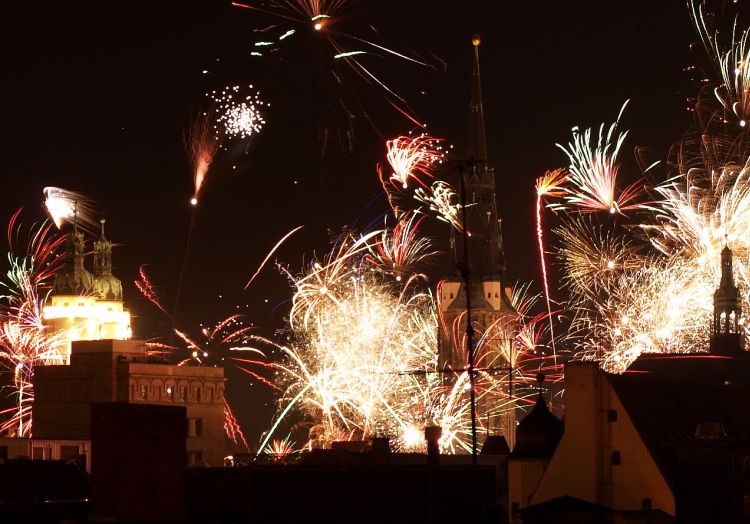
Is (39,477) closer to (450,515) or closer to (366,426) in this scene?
(450,515)

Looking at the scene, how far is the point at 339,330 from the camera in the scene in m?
88.9

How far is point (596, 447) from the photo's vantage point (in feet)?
178

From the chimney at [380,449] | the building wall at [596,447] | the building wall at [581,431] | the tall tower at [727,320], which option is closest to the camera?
the chimney at [380,449]

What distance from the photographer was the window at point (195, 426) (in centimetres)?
12081

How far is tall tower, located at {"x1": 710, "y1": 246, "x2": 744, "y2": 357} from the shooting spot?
81.0 metres

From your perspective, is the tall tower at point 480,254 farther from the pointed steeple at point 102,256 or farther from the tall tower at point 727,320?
the tall tower at point 727,320

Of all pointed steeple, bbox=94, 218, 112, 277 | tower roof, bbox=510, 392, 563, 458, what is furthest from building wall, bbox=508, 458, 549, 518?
pointed steeple, bbox=94, 218, 112, 277

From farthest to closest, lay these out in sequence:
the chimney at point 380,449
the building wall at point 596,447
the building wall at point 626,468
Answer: the building wall at point 596,447
the building wall at point 626,468
the chimney at point 380,449

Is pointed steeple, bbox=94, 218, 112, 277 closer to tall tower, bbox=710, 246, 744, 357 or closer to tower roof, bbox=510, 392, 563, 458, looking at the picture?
tall tower, bbox=710, 246, 744, 357

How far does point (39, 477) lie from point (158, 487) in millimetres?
12580

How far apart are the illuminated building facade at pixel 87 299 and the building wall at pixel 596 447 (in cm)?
11480

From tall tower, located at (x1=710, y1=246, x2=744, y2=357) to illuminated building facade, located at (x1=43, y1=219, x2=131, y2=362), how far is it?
A: 303 feet

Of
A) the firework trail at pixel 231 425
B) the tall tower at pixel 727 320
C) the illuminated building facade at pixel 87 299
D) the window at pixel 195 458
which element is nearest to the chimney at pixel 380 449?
the tall tower at pixel 727 320

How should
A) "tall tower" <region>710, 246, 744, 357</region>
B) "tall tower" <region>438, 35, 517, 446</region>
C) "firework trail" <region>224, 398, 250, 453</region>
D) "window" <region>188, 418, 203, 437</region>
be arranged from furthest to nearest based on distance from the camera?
"tall tower" <region>438, 35, 517, 446</region>, "window" <region>188, 418, 203, 437</region>, "firework trail" <region>224, 398, 250, 453</region>, "tall tower" <region>710, 246, 744, 357</region>
